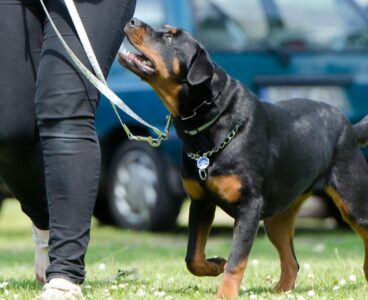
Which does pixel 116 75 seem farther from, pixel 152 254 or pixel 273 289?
pixel 273 289

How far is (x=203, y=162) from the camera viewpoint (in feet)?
18.8

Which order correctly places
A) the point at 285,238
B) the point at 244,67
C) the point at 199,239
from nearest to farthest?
the point at 199,239, the point at 285,238, the point at 244,67

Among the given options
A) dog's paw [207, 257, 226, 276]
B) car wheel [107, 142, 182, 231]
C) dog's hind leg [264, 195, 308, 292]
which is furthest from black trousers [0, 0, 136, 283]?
car wheel [107, 142, 182, 231]

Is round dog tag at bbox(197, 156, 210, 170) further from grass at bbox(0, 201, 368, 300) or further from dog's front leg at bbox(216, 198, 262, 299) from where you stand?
grass at bbox(0, 201, 368, 300)

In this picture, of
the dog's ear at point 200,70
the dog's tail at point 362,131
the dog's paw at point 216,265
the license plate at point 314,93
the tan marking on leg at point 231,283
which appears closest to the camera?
the tan marking on leg at point 231,283

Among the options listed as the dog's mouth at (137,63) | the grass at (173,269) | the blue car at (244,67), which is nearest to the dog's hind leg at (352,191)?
the grass at (173,269)

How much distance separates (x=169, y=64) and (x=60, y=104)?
0.82 meters

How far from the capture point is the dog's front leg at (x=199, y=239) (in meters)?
5.91

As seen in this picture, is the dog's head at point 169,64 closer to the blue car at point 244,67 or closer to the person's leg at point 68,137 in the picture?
the person's leg at point 68,137

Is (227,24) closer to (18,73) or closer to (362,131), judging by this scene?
(362,131)

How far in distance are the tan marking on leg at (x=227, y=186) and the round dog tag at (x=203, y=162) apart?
65 mm

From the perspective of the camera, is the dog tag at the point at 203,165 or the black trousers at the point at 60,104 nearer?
the black trousers at the point at 60,104

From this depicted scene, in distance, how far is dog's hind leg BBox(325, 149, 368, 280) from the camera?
635 cm

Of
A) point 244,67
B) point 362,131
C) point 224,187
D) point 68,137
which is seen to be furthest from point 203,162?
point 244,67
